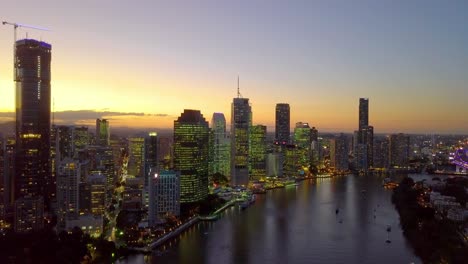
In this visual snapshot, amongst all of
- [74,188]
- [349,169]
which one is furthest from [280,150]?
[74,188]

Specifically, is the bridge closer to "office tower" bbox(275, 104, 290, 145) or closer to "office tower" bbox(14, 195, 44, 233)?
Result: "office tower" bbox(275, 104, 290, 145)

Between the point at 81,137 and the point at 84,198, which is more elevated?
the point at 81,137

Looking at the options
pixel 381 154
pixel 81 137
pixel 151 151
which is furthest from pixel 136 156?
pixel 381 154

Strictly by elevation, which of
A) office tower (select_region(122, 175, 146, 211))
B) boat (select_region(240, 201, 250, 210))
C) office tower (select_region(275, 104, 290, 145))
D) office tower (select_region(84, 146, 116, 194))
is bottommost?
boat (select_region(240, 201, 250, 210))

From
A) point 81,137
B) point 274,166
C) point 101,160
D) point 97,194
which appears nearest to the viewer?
point 97,194

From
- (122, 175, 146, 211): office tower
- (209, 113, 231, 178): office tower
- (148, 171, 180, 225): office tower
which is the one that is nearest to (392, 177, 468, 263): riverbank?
(148, 171, 180, 225): office tower

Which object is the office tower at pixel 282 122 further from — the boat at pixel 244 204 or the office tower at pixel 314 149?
the boat at pixel 244 204

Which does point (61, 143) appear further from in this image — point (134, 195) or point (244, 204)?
point (244, 204)
